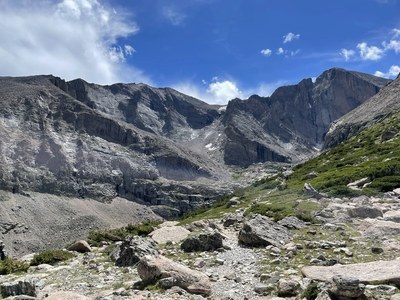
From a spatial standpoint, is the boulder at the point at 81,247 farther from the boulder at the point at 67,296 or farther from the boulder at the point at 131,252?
the boulder at the point at 67,296

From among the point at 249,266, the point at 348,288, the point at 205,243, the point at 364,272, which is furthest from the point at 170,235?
the point at 348,288

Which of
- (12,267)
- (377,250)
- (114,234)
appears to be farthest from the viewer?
(114,234)

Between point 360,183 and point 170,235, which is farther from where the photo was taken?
point 360,183

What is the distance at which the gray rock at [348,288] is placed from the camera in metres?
11.2

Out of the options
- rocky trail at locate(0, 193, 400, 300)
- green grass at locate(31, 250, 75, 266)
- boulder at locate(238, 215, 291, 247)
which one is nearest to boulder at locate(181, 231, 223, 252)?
rocky trail at locate(0, 193, 400, 300)

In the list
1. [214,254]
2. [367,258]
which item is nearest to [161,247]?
[214,254]

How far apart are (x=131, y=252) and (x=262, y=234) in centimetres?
683

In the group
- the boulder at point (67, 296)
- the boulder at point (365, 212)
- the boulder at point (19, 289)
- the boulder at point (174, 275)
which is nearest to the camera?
the boulder at point (67, 296)

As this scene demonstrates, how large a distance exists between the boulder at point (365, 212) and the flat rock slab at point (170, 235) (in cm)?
1060

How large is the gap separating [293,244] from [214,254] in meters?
3.68

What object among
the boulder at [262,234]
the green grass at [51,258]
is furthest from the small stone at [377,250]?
the green grass at [51,258]

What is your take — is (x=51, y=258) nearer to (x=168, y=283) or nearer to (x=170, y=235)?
(x=170, y=235)

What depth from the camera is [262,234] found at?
2197 cm

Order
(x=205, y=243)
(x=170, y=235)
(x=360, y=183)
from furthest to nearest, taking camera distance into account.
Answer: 1. (x=360, y=183)
2. (x=170, y=235)
3. (x=205, y=243)
